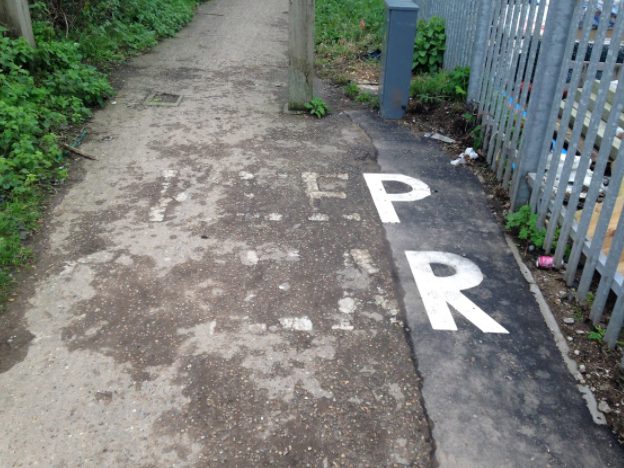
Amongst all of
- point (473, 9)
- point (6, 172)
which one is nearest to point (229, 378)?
point (6, 172)

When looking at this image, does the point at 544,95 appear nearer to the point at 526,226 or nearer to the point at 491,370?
the point at 526,226

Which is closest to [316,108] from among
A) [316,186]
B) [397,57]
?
[397,57]

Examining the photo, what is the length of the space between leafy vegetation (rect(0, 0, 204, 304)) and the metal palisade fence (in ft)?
12.6

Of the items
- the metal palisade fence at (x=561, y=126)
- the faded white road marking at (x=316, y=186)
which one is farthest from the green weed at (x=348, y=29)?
the faded white road marking at (x=316, y=186)

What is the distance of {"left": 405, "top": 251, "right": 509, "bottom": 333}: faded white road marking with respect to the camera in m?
3.55

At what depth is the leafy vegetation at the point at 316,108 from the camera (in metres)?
6.88

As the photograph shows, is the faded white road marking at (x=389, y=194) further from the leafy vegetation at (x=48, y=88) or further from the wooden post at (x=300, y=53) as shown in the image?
the leafy vegetation at (x=48, y=88)

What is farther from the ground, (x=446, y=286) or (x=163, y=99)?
(x=163, y=99)

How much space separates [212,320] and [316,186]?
2.12m

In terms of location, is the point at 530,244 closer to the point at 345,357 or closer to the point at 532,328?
the point at 532,328

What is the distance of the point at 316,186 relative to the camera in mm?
5246

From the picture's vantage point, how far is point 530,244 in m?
4.36

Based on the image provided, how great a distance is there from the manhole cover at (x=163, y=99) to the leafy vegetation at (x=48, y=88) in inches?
20.5

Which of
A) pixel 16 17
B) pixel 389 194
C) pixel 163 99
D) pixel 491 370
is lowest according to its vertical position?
pixel 491 370
